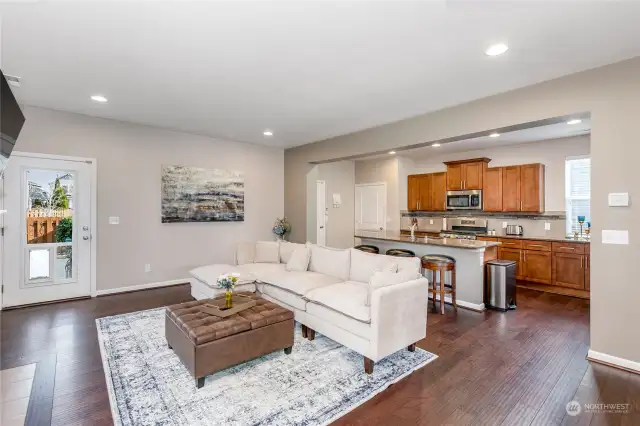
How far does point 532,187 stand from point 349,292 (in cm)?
480

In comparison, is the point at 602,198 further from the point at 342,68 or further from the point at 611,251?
the point at 342,68

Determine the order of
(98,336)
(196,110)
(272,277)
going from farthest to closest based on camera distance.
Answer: (196,110) < (272,277) < (98,336)

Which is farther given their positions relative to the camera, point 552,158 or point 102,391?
point 552,158

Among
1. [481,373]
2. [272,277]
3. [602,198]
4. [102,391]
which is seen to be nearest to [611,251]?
[602,198]

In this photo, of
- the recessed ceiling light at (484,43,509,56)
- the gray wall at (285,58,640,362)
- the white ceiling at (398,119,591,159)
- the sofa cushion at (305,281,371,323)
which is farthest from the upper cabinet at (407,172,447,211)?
the recessed ceiling light at (484,43,509,56)

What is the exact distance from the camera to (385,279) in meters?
2.85

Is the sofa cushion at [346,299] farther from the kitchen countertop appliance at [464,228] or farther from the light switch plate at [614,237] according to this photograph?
the kitchen countertop appliance at [464,228]

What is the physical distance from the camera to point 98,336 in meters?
3.39

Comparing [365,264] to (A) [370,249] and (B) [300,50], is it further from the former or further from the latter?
(B) [300,50]

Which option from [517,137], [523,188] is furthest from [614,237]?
[523,188]

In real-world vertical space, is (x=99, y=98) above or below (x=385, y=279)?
above

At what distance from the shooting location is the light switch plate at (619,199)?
110 inches

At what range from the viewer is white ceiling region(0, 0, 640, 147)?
2.18m

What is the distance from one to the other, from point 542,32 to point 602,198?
66.0 inches
